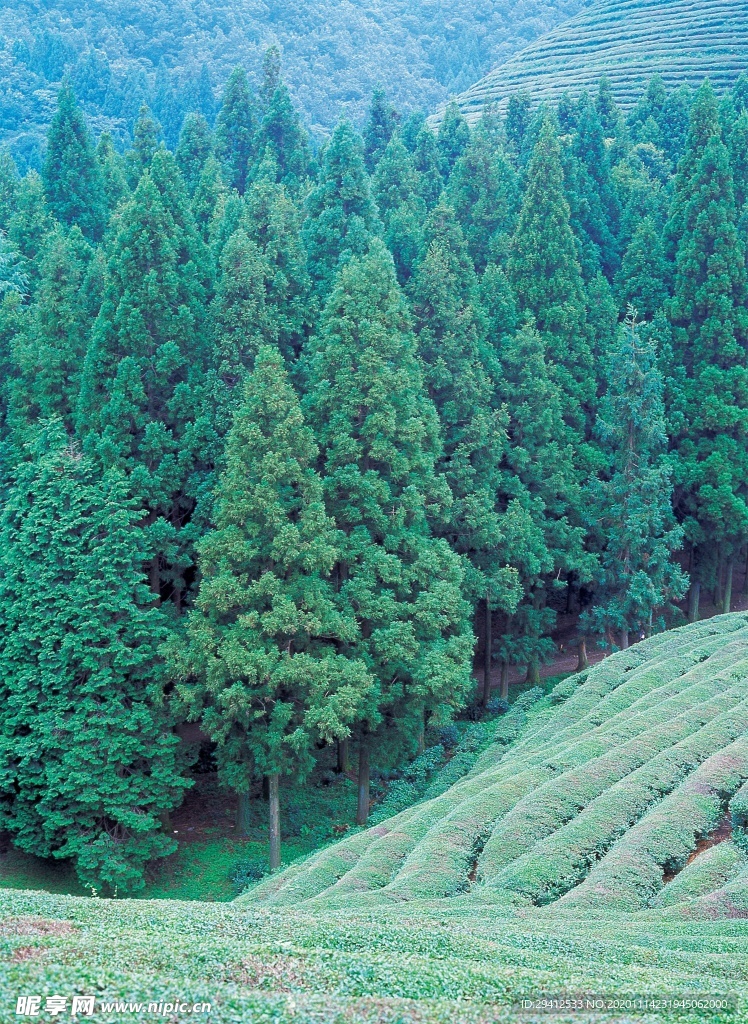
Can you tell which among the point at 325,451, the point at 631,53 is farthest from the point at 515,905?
the point at 631,53

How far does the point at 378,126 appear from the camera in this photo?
42.0m

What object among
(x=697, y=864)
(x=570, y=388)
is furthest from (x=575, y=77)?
(x=697, y=864)

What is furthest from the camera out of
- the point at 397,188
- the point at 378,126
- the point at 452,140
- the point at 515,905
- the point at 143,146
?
the point at 452,140

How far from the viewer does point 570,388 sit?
31.5 meters

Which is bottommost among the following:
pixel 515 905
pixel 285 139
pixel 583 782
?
pixel 515 905

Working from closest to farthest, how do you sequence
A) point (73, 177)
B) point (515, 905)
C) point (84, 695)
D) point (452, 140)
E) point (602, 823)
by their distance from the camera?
1. point (515, 905)
2. point (602, 823)
3. point (84, 695)
4. point (73, 177)
5. point (452, 140)

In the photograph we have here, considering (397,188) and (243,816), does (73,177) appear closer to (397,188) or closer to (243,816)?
(397,188)

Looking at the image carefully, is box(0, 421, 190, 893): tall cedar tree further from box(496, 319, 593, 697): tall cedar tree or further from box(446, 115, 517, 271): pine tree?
box(446, 115, 517, 271): pine tree

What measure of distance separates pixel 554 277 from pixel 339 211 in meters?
7.57

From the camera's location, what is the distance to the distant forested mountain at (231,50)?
261ft

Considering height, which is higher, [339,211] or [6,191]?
[6,191]

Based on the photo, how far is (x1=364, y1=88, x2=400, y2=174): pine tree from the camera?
137ft

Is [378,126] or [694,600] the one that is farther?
[378,126]

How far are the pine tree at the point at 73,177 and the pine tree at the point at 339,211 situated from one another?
1117 centimetres
